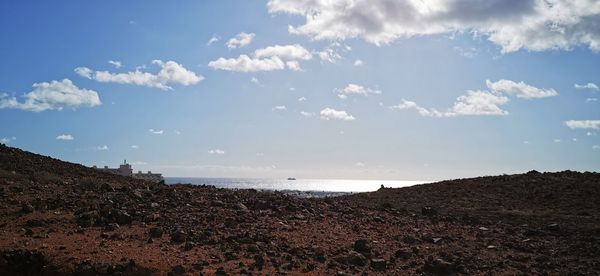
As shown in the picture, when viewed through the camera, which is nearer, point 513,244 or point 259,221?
point 513,244

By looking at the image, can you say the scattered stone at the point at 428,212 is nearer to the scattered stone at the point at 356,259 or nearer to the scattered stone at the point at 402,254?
the scattered stone at the point at 402,254

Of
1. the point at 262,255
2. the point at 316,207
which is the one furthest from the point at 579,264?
the point at 316,207

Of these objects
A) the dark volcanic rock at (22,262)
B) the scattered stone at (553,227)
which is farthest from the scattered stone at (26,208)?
the scattered stone at (553,227)

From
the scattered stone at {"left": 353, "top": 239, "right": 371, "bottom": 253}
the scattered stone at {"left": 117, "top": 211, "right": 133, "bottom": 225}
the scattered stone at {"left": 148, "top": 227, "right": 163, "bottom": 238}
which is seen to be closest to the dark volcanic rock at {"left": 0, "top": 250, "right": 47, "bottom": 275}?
the scattered stone at {"left": 148, "top": 227, "right": 163, "bottom": 238}

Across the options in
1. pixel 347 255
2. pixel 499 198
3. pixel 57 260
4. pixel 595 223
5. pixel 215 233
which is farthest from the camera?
pixel 499 198

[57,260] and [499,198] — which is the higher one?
[499,198]

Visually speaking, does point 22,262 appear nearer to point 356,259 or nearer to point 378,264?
point 356,259

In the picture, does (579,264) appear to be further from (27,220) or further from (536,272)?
(27,220)

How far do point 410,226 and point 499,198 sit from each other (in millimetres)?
9929

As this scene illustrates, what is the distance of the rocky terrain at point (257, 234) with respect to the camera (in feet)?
36.9

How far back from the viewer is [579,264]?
12.4 m

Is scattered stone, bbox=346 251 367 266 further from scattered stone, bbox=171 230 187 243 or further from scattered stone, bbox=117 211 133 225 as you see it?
scattered stone, bbox=117 211 133 225

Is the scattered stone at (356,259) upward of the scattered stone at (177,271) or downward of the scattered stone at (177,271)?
upward

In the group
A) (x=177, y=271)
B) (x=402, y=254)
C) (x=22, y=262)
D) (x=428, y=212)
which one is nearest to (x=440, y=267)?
(x=402, y=254)
